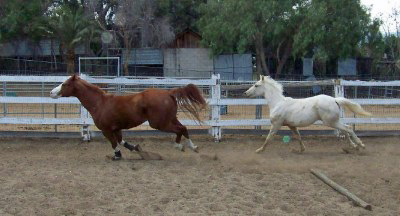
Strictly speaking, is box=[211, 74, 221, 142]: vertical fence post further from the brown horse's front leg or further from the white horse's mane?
the brown horse's front leg

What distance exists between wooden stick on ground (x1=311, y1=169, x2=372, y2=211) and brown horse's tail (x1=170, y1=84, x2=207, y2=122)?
7.45ft

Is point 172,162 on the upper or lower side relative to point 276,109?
lower

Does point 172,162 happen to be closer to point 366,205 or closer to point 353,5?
point 366,205

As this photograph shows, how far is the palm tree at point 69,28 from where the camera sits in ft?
104

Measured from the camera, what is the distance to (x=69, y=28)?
104 ft

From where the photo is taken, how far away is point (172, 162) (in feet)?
26.9

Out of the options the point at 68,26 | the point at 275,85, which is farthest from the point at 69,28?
the point at 275,85

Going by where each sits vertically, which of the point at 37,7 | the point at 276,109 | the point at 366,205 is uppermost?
the point at 37,7

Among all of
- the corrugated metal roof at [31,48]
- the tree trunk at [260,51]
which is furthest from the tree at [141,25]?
the tree trunk at [260,51]

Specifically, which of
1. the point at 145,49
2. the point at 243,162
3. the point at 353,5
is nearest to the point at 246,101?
the point at 243,162

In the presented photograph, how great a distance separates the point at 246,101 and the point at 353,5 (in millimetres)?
18473

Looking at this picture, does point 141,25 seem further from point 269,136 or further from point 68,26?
point 269,136

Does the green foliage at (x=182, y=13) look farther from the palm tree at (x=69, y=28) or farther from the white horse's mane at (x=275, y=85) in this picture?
the white horse's mane at (x=275, y=85)

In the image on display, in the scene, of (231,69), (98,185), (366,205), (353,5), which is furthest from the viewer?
(231,69)
